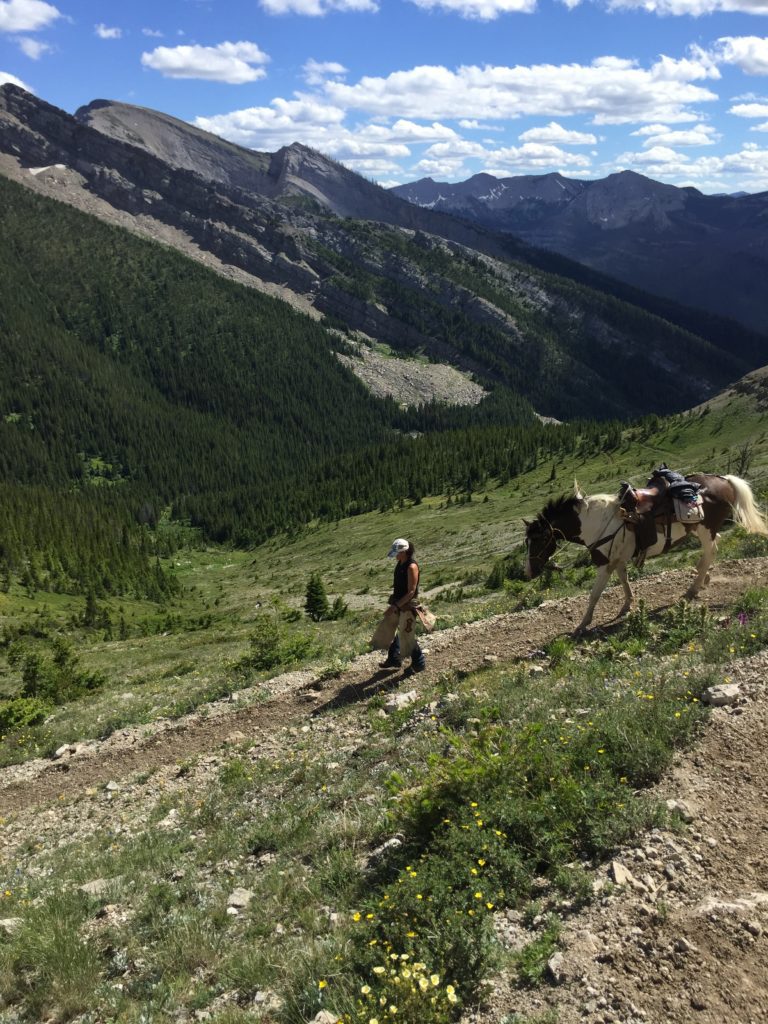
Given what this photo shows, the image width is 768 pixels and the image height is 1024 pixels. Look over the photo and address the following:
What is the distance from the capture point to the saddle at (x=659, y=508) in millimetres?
13070

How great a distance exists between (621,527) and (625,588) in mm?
1527

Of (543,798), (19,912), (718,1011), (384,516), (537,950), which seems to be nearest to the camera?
(718,1011)

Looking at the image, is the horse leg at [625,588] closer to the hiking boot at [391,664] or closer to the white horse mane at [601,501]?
the white horse mane at [601,501]

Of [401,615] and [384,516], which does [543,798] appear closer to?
[401,615]

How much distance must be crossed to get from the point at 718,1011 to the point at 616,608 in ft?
35.3

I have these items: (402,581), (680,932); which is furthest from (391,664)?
(680,932)

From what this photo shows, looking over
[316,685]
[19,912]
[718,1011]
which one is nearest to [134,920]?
[19,912]

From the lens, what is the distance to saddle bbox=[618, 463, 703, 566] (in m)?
13.1

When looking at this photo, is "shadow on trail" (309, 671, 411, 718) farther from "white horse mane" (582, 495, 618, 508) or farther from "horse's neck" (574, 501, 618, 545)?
"white horse mane" (582, 495, 618, 508)

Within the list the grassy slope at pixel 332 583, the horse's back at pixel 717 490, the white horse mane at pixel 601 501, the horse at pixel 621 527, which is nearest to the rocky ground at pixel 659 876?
the horse at pixel 621 527

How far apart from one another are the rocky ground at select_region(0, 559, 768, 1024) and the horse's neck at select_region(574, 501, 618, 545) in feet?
8.94

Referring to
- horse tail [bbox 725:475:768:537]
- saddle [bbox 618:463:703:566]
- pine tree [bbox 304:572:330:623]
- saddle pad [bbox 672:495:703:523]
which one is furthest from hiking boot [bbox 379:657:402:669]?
pine tree [bbox 304:572:330:623]

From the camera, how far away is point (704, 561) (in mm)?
13867

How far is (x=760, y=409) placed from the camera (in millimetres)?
94000
